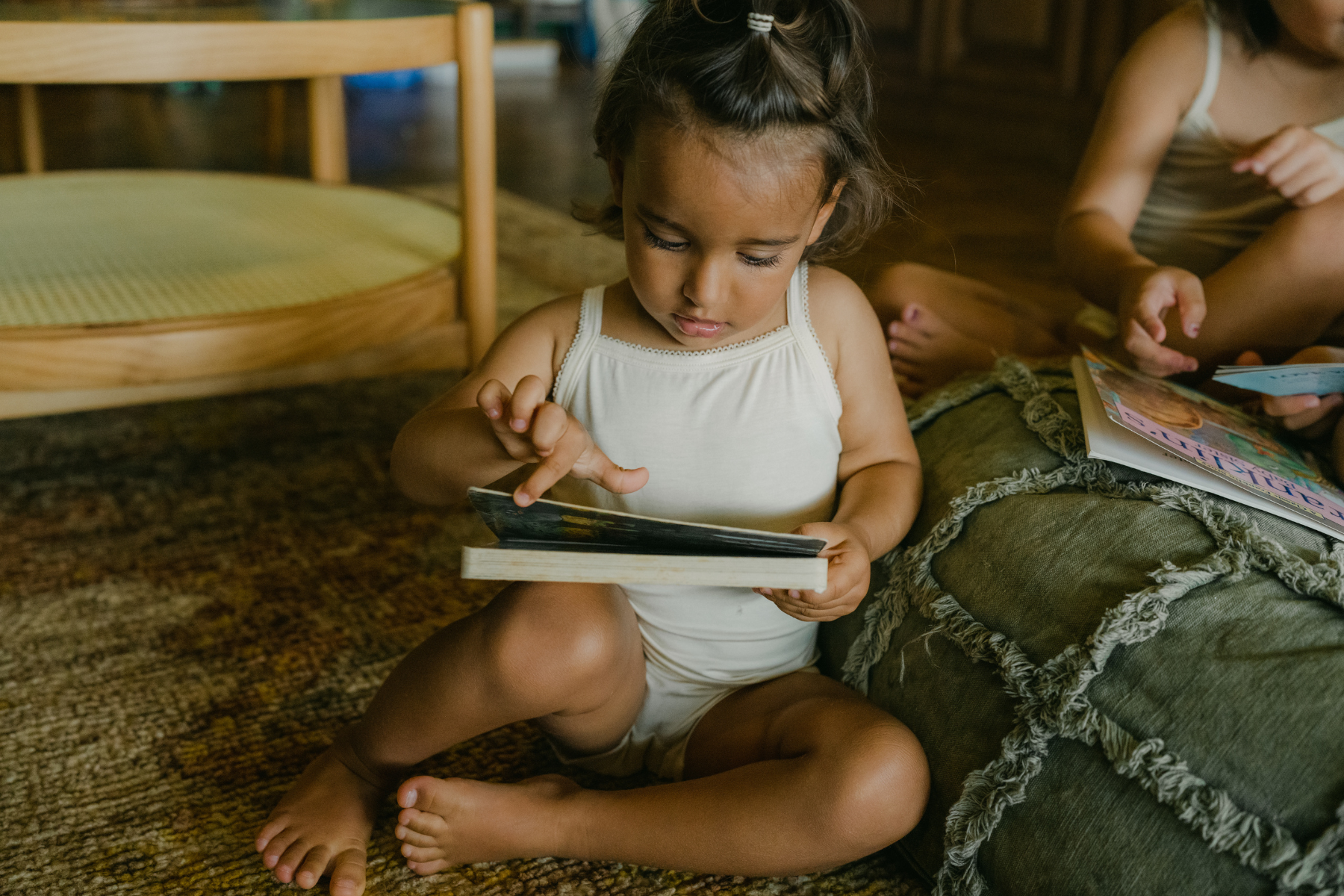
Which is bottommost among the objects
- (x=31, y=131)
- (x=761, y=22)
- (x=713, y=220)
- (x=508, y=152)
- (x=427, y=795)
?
(x=508, y=152)

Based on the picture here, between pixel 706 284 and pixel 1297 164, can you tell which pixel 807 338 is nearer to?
pixel 706 284

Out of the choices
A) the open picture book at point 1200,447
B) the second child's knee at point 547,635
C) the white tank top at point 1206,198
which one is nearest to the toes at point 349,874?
the second child's knee at point 547,635

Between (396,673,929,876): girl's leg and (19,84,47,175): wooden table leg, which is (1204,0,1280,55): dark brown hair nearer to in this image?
(396,673,929,876): girl's leg

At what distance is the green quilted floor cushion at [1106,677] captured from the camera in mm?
522

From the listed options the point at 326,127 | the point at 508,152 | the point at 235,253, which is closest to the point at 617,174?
the point at 235,253

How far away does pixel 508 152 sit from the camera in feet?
10.1

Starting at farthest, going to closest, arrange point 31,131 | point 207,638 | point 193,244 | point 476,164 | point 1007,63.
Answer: point 1007,63, point 31,131, point 193,244, point 476,164, point 207,638

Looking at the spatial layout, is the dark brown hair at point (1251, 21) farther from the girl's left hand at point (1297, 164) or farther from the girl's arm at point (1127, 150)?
the girl's left hand at point (1297, 164)

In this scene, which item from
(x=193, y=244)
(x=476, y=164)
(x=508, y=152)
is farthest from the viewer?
(x=508, y=152)

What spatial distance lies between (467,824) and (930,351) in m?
0.60

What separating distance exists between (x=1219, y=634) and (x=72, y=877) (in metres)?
0.65

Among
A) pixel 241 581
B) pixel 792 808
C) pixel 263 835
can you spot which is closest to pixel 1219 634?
pixel 792 808

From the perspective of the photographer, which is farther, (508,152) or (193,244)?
(508,152)

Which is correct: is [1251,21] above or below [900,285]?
above
